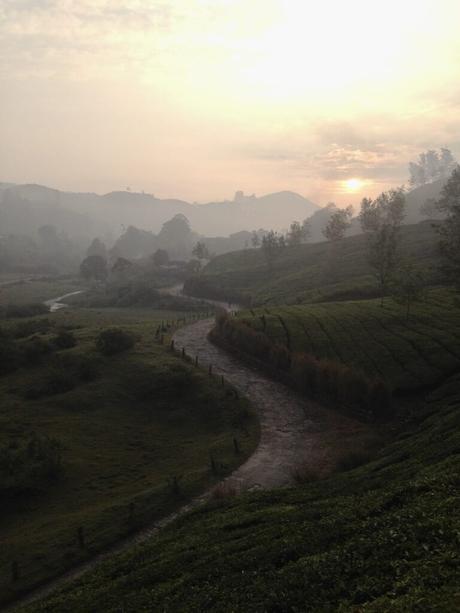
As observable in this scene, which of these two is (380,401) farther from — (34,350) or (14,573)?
(34,350)

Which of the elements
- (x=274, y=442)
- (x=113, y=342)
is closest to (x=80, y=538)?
(x=274, y=442)

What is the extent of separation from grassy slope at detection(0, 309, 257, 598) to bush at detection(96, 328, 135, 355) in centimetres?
151

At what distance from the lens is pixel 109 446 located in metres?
45.4

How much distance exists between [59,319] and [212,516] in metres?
94.9

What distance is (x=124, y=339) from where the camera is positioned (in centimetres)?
6956

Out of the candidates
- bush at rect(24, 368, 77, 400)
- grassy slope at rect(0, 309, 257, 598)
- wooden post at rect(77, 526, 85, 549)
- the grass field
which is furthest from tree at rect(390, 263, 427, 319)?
wooden post at rect(77, 526, 85, 549)

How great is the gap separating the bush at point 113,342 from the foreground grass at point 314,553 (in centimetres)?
3882

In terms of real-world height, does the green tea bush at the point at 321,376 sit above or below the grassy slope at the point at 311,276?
below

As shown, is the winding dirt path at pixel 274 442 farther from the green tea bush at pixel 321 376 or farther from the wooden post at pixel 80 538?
the green tea bush at pixel 321 376

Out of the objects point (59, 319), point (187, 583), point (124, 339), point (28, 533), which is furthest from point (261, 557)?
point (59, 319)

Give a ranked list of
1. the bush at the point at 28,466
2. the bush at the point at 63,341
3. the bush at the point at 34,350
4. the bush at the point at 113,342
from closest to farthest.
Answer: the bush at the point at 28,466, the bush at the point at 34,350, the bush at the point at 113,342, the bush at the point at 63,341

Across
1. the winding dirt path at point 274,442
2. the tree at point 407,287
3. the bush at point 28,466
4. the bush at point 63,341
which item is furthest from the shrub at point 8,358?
the tree at point 407,287

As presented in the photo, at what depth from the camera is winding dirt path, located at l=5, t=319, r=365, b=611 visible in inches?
1203

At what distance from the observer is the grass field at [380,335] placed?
57312 millimetres
